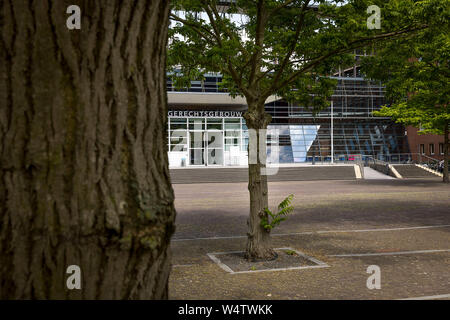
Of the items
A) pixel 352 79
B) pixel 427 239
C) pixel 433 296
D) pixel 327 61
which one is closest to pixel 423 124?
pixel 427 239

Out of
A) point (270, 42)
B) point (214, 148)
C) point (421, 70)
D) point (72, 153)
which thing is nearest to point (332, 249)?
point (270, 42)

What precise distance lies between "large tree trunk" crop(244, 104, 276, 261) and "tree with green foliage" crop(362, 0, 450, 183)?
10.3 ft

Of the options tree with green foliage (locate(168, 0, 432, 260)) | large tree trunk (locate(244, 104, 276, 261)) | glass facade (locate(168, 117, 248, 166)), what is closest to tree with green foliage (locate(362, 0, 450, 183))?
tree with green foliage (locate(168, 0, 432, 260))

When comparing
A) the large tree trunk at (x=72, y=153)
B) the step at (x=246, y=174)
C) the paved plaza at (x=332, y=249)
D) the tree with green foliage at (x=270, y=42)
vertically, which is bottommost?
the paved plaza at (x=332, y=249)

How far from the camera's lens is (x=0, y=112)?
1775 millimetres

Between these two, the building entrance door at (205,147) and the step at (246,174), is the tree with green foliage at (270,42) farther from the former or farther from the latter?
the building entrance door at (205,147)

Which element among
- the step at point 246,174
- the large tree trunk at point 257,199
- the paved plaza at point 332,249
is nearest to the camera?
the paved plaza at point 332,249

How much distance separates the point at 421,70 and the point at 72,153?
1483cm

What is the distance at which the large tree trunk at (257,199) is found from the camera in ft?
24.9

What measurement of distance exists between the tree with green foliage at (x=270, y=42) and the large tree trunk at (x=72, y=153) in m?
5.41

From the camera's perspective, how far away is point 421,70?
14.7 meters

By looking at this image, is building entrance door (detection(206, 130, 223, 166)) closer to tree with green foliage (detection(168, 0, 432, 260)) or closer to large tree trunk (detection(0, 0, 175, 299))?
tree with green foliage (detection(168, 0, 432, 260))

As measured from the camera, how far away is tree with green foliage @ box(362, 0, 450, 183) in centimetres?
810

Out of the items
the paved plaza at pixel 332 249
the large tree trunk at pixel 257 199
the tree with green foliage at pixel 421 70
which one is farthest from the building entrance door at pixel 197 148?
the large tree trunk at pixel 257 199
